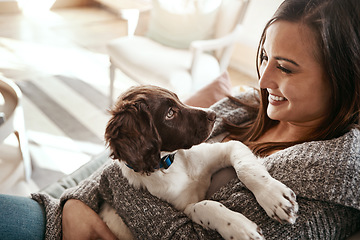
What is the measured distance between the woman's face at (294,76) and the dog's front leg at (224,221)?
472 millimetres

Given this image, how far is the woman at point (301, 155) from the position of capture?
3.14 ft

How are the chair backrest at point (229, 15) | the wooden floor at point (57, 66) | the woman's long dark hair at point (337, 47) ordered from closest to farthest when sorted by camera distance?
the woman's long dark hair at point (337, 47) → the wooden floor at point (57, 66) → the chair backrest at point (229, 15)

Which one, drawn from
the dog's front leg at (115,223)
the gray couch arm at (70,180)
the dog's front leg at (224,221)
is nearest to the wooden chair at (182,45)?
the gray couch arm at (70,180)

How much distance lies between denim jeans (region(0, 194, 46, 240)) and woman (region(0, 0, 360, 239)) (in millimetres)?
43

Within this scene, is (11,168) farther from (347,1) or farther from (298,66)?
(347,1)

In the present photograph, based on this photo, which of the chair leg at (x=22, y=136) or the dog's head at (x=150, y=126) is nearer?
the dog's head at (x=150, y=126)

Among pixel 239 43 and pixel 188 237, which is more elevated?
pixel 188 237

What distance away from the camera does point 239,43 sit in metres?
4.59

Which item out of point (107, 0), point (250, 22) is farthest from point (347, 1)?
point (107, 0)

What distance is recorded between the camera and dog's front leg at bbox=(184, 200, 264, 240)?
95cm

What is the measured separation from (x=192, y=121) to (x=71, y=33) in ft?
15.0

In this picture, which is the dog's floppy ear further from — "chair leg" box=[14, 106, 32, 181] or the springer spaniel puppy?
"chair leg" box=[14, 106, 32, 181]

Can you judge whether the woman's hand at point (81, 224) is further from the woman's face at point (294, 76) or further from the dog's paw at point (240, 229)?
the woman's face at point (294, 76)

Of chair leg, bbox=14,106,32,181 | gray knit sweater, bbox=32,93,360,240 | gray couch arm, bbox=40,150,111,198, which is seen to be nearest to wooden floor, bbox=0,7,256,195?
chair leg, bbox=14,106,32,181
